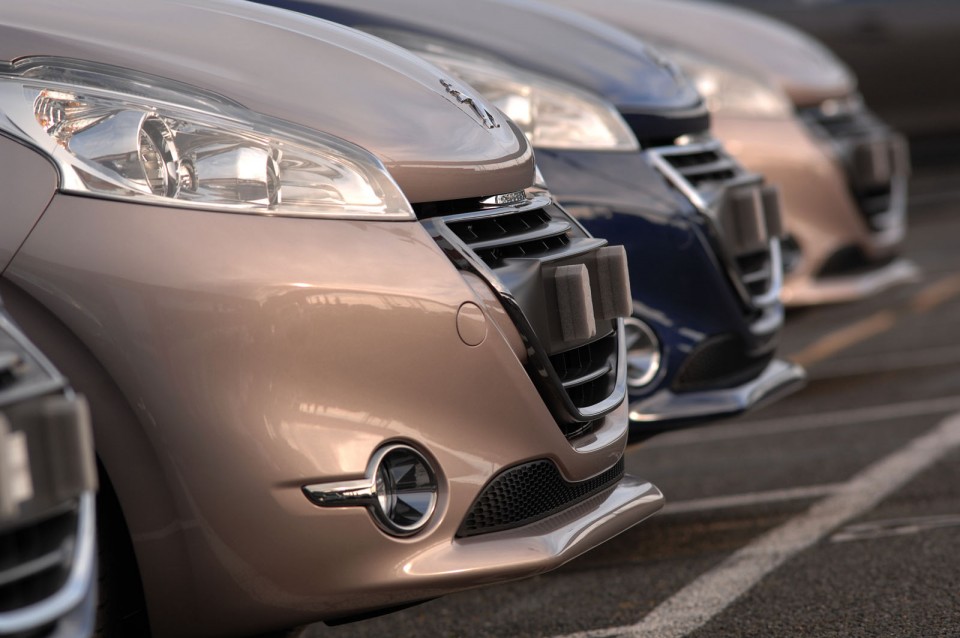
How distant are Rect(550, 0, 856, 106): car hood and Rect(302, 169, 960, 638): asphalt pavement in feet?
2.99

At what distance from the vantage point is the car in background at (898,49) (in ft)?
31.4

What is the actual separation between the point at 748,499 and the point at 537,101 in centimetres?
129

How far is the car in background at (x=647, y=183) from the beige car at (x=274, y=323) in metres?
0.95

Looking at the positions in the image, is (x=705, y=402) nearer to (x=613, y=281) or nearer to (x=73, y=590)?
(x=613, y=281)

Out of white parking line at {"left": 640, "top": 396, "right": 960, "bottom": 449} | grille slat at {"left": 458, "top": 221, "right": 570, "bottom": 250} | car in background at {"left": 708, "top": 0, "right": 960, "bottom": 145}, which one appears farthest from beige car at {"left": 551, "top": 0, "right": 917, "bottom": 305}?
car in background at {"left": 708, "top": 0, "right": 960, "bottom": 145}

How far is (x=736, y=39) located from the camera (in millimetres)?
5445

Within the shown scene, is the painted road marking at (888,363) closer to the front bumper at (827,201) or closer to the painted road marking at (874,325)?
the painted road marking at (874,325)

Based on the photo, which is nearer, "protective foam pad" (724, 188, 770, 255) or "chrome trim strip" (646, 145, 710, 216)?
"chrome trim strip" (646, 145, 710, 216)

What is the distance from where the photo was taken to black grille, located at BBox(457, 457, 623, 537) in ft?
7.87

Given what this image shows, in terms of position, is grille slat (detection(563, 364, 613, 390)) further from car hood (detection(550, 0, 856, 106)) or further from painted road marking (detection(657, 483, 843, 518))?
car hood (detection(550, 0, 856, 106))

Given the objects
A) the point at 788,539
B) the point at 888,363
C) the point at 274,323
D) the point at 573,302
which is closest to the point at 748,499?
the point at 788,539

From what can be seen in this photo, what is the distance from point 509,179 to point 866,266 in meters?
3.36

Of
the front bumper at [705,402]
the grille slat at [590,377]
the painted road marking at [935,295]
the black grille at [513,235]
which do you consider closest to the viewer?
the black grille at [513,235]

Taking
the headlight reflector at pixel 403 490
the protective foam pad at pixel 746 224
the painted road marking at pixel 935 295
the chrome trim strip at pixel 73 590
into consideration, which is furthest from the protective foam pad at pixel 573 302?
the painted road marking at pixel 935 295
